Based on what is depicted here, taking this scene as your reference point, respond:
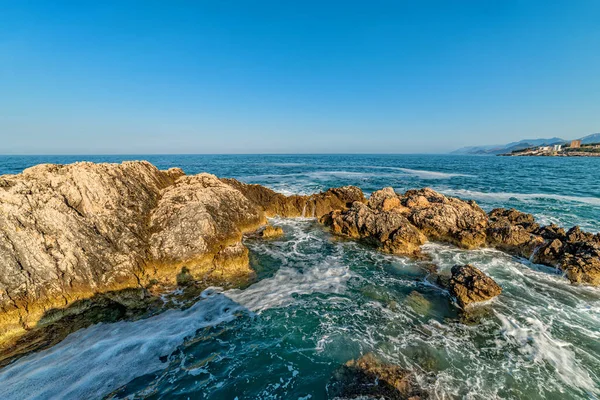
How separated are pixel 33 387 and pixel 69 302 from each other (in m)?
3.45

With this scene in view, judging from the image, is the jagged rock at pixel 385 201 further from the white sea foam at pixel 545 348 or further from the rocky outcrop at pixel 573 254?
the white sea foam at pixel 545 348

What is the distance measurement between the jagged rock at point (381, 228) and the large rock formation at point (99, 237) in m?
8.03

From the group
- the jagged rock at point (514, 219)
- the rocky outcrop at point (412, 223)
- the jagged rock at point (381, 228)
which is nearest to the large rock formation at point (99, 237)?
the jagged rock at point (381, 228)

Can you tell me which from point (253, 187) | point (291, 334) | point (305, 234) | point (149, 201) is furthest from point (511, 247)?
point (149, 201)

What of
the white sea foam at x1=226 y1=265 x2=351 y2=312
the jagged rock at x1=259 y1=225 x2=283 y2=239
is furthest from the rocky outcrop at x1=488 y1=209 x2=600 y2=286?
the jagged rock at x1=259 y1=225 x2=283 y2=239

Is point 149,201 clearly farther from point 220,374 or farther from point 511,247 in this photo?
point 511,247

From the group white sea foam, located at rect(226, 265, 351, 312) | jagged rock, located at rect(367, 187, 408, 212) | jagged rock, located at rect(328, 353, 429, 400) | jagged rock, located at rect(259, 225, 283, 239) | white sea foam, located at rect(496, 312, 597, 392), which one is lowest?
white sea foam, located at rect(496, 312, 597, 392)

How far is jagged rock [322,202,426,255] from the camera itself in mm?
15781

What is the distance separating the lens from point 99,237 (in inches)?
450

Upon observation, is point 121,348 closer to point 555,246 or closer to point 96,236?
point 96,236

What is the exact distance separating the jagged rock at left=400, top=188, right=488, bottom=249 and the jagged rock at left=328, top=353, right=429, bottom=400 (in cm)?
1224

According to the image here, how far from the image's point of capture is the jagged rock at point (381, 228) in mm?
15781

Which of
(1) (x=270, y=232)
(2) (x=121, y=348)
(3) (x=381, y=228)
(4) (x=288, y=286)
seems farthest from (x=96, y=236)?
(3) (x=381, y=228)

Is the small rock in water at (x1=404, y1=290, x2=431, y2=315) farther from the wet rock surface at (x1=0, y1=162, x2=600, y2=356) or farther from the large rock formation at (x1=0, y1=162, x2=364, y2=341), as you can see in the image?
the large rock formation at (x1=0, y1=162, x2=364, y2=341)
